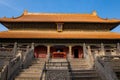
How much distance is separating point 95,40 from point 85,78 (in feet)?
40.8

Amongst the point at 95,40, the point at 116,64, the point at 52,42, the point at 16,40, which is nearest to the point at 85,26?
the point at 95,40

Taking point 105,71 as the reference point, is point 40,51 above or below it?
above

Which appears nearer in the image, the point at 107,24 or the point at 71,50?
the point at 71,50

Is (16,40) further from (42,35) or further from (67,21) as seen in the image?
(67,21)

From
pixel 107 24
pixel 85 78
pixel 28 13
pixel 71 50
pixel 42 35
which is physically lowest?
pixel 85 78

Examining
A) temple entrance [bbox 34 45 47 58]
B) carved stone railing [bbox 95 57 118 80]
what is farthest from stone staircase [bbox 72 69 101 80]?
temple entrance [bbox 34 45 47 58]

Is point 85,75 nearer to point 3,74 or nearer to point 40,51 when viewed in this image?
point 3,74

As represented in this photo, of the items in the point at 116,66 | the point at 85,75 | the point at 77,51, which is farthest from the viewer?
the point at 77,51

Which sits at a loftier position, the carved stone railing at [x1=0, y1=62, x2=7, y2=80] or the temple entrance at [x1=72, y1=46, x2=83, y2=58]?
the temple entrance at [x1=72, y1=46, x2=83, y2=58]

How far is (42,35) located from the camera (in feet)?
70.9

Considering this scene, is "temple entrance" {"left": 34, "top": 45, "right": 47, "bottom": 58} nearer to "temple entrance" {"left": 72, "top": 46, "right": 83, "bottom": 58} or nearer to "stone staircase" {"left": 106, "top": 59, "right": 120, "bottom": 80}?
"temple entrance" {"left": 72, "top": 46, "right": 83, "bottom": 58}

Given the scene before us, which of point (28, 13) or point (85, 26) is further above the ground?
point (28, 13)

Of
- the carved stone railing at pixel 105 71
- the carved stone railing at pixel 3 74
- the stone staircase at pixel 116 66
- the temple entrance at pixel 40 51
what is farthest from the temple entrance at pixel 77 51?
the carved stone railing at pixel 3 74

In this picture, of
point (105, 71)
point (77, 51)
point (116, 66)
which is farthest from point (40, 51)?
point (105, 71)
